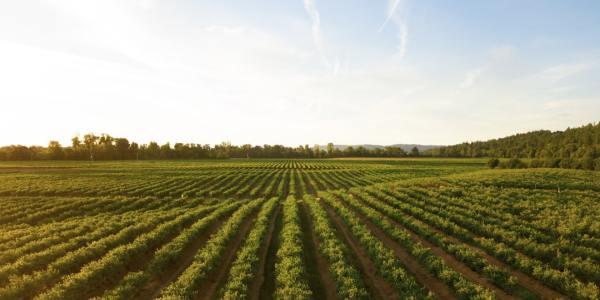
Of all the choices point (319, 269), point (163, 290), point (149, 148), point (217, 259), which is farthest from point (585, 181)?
point (149, 148)

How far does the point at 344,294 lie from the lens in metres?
9.80

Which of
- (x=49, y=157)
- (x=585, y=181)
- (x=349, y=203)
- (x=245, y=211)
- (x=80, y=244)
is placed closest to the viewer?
(x=80, y=244)

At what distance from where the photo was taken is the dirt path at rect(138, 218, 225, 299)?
10.7m

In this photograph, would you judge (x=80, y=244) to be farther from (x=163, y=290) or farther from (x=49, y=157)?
(x=49, y=157)

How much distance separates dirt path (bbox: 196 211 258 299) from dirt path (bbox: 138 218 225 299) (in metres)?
1.67

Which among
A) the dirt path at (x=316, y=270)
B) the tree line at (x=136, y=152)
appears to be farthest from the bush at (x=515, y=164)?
the tree line at (x=136, y=152)

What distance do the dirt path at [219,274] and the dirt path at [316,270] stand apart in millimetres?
3888

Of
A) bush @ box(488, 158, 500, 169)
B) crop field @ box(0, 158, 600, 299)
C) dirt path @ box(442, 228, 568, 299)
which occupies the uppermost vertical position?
bush @ box(488, 158, 500, 169)

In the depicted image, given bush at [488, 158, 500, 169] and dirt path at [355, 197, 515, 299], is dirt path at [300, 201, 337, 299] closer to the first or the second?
dirt path at [355, 197, 515, 299]

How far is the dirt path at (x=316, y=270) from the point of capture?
10625mm

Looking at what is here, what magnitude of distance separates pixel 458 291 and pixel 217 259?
34.8ft

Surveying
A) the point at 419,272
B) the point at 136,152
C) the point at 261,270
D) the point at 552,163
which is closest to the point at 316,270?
the point at 261,270

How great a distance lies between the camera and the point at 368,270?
12.4 meters

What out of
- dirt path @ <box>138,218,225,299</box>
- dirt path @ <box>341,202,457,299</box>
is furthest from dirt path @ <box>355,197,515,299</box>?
dirt path @ <box>138,218,225,299</box>
